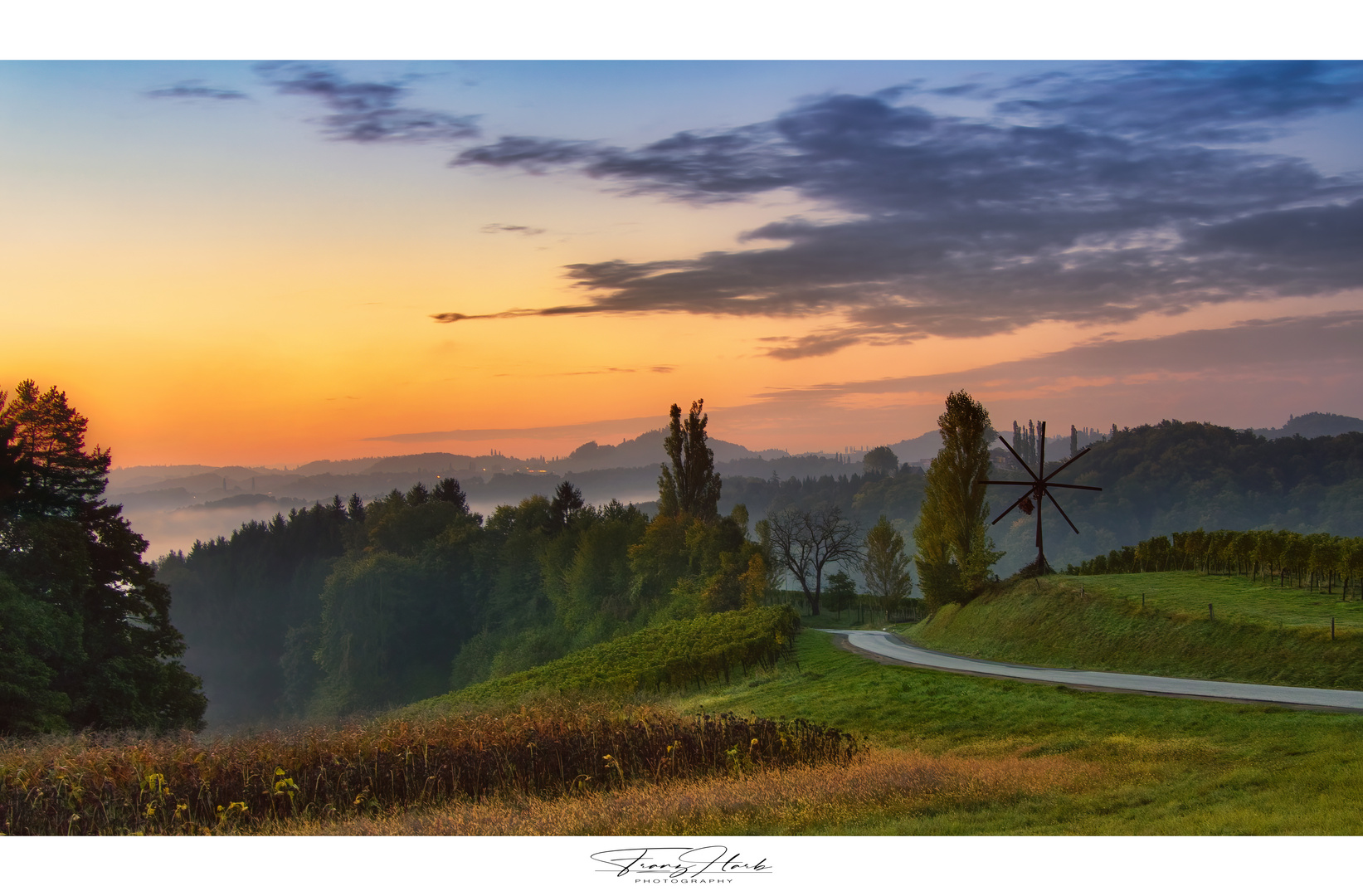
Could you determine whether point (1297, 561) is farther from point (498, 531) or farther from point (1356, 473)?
point (1356, 473)

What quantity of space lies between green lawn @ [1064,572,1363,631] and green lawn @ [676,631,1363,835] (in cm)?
762

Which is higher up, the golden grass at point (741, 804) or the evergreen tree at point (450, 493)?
the evergreen tree at point (450, 493)

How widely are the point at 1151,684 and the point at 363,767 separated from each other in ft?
60.5

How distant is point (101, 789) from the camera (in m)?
13.0

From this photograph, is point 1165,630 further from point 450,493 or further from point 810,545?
point 450,493

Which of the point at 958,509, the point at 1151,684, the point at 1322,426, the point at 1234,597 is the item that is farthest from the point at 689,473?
the point at 1322,426

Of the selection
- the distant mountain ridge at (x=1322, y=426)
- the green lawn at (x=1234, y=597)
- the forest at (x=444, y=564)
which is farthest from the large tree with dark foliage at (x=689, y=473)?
the distant mountain ridge at (x=1322, y=426)

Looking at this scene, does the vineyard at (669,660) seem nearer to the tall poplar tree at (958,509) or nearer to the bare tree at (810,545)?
the tall poplar tree at (958,509)

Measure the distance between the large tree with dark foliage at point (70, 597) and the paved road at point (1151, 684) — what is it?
24539 mm

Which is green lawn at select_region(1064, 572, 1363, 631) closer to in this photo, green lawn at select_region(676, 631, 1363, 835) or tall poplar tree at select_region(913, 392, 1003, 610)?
tall poplar tree at select_region(913, 392, 1003, 610)

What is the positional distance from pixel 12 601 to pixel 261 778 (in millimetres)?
Answer: 19451

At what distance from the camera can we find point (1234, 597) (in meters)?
29.8

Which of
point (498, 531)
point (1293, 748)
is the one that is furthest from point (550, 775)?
point (498, 531)

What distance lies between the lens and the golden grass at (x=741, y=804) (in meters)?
11.4
